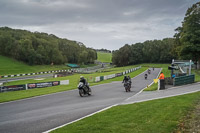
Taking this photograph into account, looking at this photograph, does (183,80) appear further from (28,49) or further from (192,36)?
(28,49)

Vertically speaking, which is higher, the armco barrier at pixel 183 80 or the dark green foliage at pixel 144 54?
the dark green foliage at pixel 144 54

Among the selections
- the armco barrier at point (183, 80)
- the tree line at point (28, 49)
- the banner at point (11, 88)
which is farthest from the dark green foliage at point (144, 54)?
the banner at point (11, 88)

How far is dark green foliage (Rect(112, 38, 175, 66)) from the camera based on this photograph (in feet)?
337

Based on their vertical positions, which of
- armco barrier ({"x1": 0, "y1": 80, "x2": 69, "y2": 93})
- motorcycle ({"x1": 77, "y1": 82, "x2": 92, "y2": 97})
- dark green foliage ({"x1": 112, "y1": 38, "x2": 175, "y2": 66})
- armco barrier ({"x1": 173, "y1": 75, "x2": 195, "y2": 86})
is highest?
dark green foliage ({"x1": 112, "y1": 38, "x2": 175, "y2": 66})

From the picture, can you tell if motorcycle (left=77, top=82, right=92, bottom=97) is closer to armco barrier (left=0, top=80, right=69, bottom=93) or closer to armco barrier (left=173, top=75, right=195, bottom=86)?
armco barrier (left=173, top=75, right=195, bottom=86)

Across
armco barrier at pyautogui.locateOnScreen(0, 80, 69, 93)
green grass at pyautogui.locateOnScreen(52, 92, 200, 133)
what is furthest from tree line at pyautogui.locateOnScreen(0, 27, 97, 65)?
green grass at pyautogui.locateOnScreen(52, 92, 200, 133)

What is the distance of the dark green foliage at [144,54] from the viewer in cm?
10260

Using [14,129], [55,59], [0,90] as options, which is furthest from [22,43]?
[14,129]

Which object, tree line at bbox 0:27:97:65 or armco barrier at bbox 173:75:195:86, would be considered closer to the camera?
armco barrier at bbox 173:75:195:86

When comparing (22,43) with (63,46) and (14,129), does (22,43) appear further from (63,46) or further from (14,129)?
(14,129)

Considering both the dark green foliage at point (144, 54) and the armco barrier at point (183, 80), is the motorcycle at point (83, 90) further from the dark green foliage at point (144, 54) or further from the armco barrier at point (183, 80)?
the dark green foliage at point (144, 54)

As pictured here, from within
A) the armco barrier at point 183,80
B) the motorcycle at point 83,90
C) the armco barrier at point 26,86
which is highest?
the armco barrier at point 183,80

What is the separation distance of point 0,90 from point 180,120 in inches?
799

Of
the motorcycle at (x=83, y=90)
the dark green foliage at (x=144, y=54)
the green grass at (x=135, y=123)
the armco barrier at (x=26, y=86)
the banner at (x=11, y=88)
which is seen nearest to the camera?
the green grass at (x=135, y=123)
